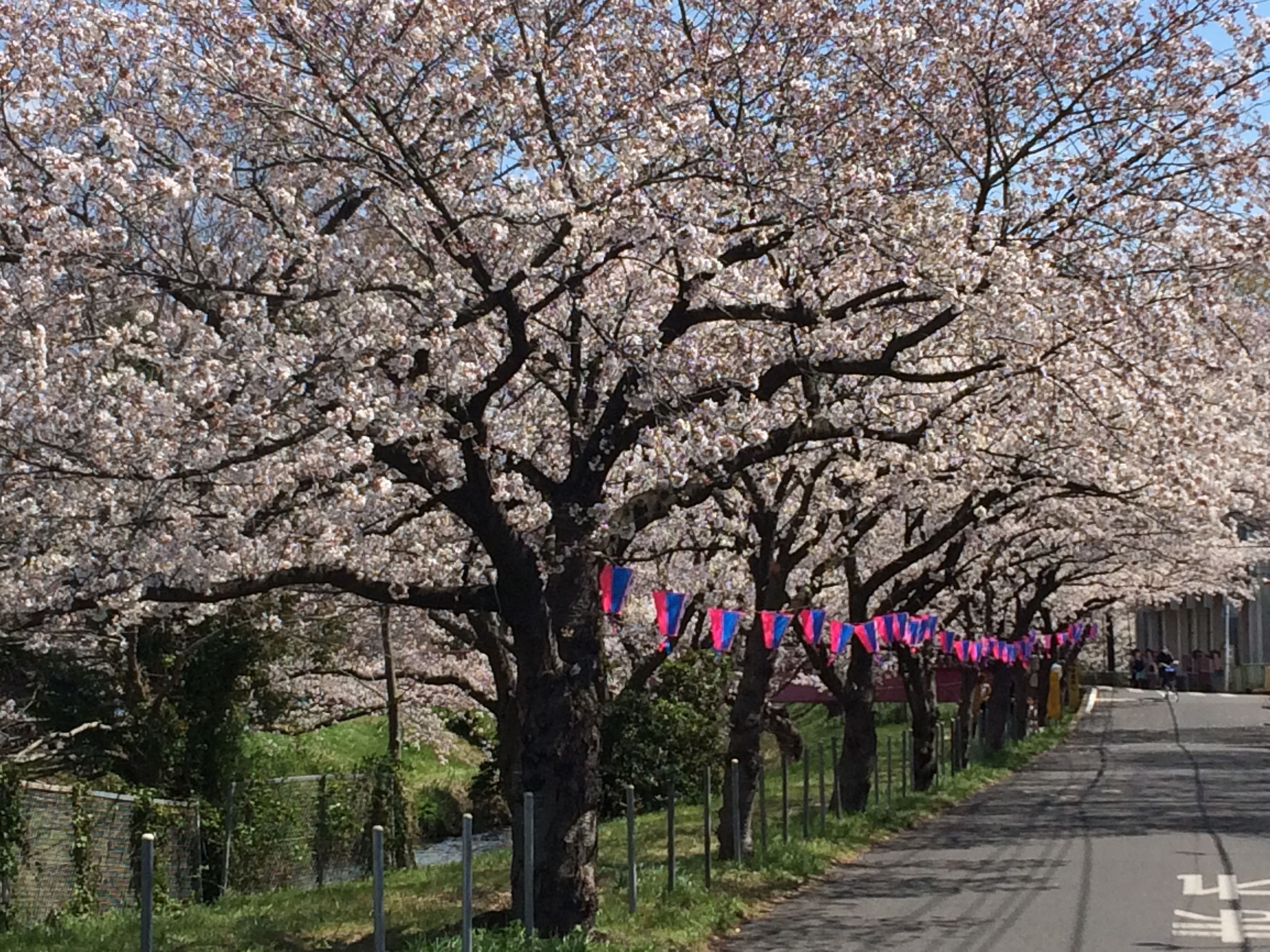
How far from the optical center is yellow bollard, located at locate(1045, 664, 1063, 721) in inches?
2234

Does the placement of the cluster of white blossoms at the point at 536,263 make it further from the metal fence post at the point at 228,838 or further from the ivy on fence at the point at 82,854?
the metal fence post at the point at 228,838

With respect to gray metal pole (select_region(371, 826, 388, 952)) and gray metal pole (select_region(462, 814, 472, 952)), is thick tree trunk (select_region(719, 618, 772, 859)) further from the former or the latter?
gray metal pole (select_region(371, 826, 388, 952))

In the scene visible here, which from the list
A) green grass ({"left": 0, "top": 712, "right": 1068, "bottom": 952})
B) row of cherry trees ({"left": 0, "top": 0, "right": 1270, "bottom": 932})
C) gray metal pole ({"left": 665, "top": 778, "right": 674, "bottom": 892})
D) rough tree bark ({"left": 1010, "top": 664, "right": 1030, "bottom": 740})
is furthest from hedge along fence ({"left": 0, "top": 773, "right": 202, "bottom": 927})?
rough tree bark ({"left": 1010, "top": 664, "right": 1030, "bottom": 740})

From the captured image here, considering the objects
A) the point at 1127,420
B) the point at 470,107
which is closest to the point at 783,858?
the point at 1127,420

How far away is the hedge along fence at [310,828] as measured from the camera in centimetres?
2034

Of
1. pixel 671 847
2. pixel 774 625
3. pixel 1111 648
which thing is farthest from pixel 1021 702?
pixel 1111 648

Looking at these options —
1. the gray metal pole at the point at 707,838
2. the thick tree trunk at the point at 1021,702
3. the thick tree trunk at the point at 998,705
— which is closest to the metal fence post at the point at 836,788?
the gray metal pole at the point at 707,838

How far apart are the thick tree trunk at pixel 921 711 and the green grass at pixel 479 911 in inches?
281

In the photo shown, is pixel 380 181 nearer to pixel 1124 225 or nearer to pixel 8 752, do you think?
pixel 1124 225

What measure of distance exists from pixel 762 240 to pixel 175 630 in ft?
38.6

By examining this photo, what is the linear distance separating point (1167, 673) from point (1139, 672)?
41.3 feet

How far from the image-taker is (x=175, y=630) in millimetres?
21094

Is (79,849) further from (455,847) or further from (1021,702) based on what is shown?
(1021,702)

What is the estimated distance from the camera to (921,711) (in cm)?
2988
